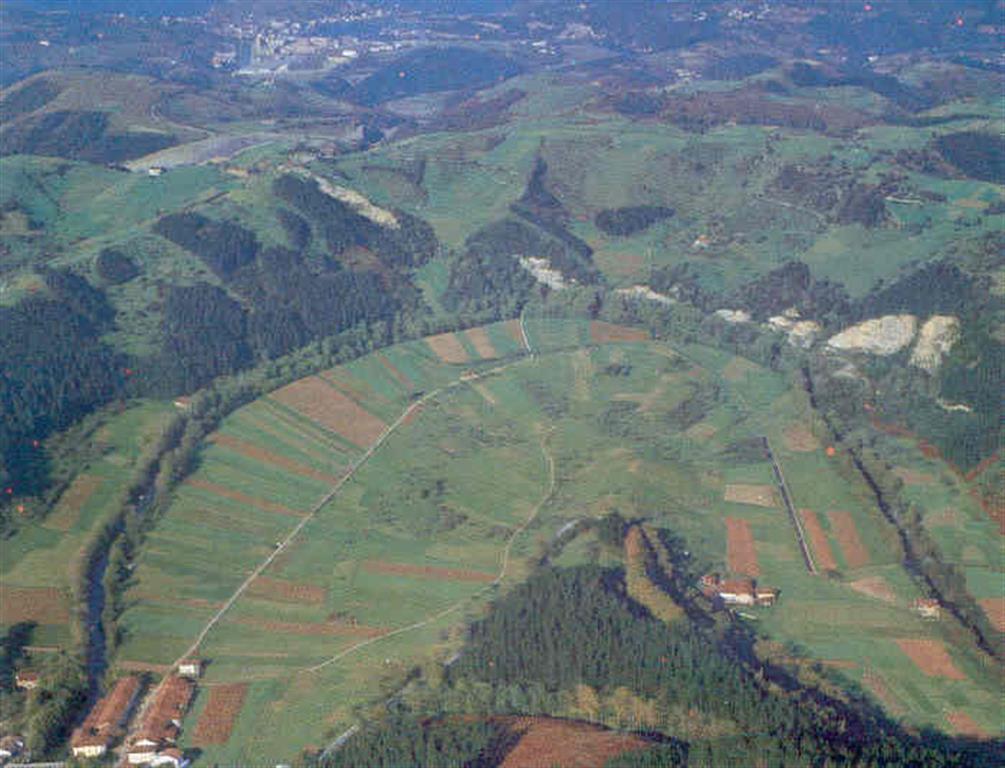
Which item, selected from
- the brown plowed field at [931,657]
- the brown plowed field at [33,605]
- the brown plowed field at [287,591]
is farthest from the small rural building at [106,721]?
the brown plowed field at [931,657]

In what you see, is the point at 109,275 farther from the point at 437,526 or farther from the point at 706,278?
the point at 706,278

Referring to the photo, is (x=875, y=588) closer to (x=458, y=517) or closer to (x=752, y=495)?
(x=752, y=495)

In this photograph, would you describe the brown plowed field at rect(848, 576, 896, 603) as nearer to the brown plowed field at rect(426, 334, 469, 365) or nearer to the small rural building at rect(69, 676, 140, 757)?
the small rural building at rect(69, 676, 140, 757)

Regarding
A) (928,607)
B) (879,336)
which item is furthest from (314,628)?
(879,336)

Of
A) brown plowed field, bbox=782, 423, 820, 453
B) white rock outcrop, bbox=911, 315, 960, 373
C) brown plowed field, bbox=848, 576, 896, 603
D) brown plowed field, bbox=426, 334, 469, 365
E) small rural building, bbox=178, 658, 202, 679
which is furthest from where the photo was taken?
brown plowed field, bbox=426, 334, 469, 365

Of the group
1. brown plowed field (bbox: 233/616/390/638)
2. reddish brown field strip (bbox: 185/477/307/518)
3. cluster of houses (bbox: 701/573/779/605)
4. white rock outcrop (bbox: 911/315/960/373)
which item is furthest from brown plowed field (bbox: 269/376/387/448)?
white rock outcrop (bbox: 911/315/960/373)

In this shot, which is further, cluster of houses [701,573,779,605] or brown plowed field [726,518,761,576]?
brown plowed field [726,518,761,576]

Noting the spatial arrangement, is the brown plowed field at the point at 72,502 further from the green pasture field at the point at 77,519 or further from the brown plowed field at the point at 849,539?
the brown plowed field at the point at 849,539
